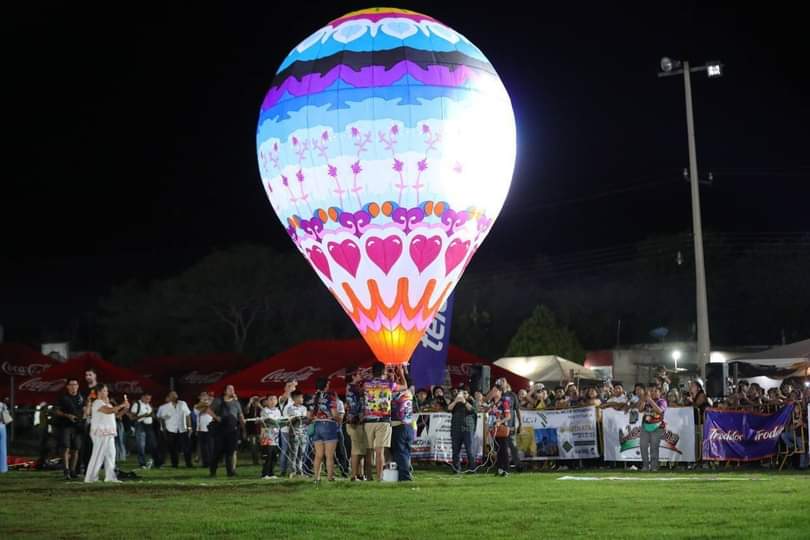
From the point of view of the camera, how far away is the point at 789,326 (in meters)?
80.4

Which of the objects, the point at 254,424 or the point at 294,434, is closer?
the point at 294,434

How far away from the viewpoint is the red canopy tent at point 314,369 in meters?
31.9

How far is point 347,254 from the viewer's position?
81.0 feet

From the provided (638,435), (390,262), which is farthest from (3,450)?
(638,435)

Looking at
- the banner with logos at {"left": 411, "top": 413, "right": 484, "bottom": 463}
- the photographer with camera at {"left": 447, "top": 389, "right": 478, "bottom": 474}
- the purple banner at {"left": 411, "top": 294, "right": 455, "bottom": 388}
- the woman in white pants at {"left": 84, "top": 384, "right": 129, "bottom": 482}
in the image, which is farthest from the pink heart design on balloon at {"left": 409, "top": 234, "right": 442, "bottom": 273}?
the woman in white pants at {"left": 84, "top": 384, "right": 129, "bottom": 482}

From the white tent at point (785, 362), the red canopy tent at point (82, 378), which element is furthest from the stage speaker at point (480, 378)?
the red canopy tent at point (82, 378)

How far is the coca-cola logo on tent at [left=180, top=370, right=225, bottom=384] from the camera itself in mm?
44375

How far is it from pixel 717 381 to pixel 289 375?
37.5ft

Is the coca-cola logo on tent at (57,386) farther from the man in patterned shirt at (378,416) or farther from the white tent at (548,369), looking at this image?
the man in patterned shirt at (378,416)

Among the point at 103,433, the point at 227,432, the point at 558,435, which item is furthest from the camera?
the point at 558,435

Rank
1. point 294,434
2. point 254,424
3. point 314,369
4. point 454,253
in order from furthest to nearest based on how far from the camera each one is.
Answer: point 314,369 < point 254,424 < point 454,253 < point 294,434

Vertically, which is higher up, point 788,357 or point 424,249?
point 424,249

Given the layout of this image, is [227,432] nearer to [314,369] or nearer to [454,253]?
[454,253]

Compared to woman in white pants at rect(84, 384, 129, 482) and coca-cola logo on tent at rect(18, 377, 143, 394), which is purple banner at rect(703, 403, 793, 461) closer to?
woman in white pants at rect(84, 384, 129, 482)
